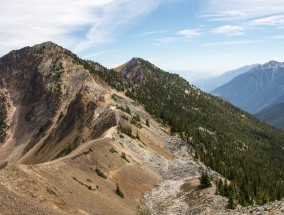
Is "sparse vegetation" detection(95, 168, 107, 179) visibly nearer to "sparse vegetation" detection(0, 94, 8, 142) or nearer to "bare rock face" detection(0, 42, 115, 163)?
"bare rock face" detection(0, 42, 115, 163)

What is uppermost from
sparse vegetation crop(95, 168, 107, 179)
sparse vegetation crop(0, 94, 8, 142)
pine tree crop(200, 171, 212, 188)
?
sparse vegetation crop(0, 94, 8, 142)

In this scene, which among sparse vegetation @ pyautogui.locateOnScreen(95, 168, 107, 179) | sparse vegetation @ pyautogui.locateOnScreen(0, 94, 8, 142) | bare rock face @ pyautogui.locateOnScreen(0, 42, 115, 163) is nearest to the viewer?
sparse vegetation @ pyautogui.locateOnScreen(95, 168, 107, 179)

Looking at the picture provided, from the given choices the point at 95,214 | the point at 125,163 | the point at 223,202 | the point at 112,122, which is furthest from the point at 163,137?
the point at 95,214

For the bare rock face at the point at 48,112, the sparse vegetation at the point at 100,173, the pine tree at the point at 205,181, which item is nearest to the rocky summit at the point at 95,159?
the sparse vegetation at the point at 100,173

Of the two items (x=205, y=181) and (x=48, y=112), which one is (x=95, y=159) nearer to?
(x=205, y=181)

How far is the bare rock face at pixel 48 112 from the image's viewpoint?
433 feet

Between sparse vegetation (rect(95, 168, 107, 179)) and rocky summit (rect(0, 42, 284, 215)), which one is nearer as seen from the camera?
rocky summit (rect(0, 42, 284, 215))

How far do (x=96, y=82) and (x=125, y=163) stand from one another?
96182 mm

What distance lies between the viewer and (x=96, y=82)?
179 meters

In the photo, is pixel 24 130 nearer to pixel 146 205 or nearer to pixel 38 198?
pixel 146 205

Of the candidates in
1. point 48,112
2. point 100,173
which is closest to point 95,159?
point 100,173

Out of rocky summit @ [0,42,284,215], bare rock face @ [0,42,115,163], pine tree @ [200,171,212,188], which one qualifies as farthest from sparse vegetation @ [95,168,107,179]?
bare rock face @ [0,42,115,163]

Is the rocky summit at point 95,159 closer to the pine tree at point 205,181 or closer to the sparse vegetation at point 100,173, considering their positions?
the sparse vegetation at point 100,173

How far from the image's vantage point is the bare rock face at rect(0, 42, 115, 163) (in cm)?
13212
